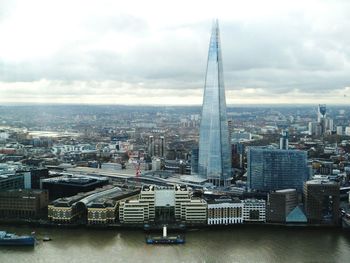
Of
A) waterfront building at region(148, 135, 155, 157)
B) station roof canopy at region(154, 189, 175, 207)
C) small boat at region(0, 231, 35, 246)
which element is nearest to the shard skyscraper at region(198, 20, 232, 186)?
waterfront building at region(148, 135, 155, 157)

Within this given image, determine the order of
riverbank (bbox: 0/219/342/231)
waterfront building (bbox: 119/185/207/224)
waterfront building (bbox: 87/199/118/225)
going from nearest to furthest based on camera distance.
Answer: riverbank (bbox: 0/219/342/231)
waterfront building (bbox: 87/199/118/225)
waterfront building (bbox: 119/185/207/224)

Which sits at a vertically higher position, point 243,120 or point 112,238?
point 243,120

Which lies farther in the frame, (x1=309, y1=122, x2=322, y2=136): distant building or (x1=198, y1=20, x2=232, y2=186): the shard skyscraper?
(x1=309, y1=122, x2=322, y2=136): distant building

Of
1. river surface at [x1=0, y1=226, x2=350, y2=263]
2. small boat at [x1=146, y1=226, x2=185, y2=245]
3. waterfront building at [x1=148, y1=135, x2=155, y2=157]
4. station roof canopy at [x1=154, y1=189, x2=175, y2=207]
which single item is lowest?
river surface at [x1=0, y1=226, x2=350, y2=263]

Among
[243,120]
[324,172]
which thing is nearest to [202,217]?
[324,172]

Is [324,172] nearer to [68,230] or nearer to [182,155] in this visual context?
[182,155]

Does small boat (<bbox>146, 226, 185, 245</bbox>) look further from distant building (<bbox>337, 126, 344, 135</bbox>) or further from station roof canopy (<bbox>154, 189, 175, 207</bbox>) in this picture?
distant building (<bbox>337, 126, 344, 135</bbox>)

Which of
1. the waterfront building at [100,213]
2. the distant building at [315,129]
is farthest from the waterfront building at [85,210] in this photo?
the distant building at [315,129]

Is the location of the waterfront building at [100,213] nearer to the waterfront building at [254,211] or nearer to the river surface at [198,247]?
the river surface at [198,247]
